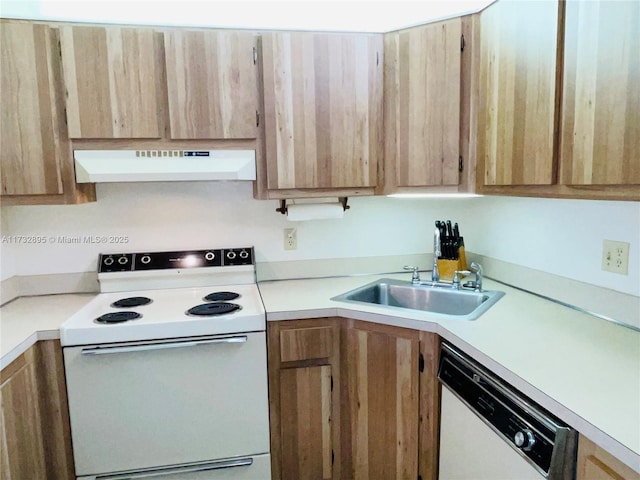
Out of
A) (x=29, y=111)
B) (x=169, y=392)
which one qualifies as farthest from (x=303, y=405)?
(x=29, y=111)

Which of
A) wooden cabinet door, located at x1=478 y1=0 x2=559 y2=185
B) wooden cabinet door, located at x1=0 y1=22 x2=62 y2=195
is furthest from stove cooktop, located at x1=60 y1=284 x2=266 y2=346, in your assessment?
wooden cabinet door, located at x1=478 y1=0 x2=559 y2=185

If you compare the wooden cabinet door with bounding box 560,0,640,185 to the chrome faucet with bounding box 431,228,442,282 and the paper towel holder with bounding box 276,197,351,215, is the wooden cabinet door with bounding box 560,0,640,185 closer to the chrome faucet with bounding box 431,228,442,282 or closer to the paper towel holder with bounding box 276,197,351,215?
the chrome faucet with bounding box 431,228,442,282

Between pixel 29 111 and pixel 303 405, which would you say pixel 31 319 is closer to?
pixel 29 111

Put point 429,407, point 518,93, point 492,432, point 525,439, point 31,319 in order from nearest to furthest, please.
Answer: point 525,439 < point 492,432 < point 518,93 < point 429,407 < point 31,319

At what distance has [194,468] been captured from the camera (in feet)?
5.98

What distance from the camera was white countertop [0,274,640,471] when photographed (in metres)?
1.02

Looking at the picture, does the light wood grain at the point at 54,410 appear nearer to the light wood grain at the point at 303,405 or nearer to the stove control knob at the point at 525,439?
the light wood grain at the point at 303,405

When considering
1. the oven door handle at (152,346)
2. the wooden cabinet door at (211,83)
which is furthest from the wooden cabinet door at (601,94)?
the oven door handle at (152,346)

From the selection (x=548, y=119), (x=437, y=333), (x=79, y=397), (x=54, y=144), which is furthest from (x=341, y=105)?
(x=79, y=397)

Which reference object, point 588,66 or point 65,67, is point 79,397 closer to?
point 65,67

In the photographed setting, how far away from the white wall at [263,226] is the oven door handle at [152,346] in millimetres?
654

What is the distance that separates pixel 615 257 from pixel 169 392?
1751 mm

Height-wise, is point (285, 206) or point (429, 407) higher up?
point (285, 206)

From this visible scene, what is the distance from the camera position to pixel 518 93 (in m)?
1.56
